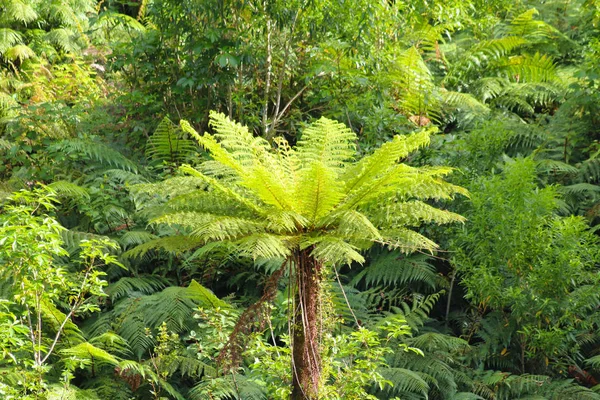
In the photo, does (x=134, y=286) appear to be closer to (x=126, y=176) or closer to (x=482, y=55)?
(x=126, y=176)

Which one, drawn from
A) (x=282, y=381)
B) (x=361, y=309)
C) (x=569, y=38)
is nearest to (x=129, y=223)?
(x=361, y=309)

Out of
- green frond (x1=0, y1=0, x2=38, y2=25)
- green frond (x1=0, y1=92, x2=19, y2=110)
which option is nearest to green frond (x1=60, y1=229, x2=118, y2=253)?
green frond (x1=0, y1=92, x2=19, y2=110)

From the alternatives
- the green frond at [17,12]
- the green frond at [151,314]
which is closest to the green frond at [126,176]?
the green frond at [151,314]

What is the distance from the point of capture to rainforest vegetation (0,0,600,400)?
3.83 m

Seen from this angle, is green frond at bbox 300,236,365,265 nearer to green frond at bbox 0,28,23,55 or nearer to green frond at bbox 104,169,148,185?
green frond at bbox 104,169,148,185

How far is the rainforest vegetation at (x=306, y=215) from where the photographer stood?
12.6ft

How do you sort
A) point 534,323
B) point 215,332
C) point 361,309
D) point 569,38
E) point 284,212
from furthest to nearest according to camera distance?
1. point 569,38
2. point 361,309
3. point 534,323
4. point 215,332
5. point 284,212

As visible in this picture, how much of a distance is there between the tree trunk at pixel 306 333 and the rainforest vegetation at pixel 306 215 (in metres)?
0.01

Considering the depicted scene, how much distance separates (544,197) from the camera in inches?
197

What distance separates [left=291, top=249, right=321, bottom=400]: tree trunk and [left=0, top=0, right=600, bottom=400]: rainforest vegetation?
0.04 ft

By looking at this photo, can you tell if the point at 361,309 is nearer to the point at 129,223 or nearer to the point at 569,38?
the point at 129,223

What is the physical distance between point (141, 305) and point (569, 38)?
645 cm

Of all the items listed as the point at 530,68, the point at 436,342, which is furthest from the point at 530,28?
the point at 436,342

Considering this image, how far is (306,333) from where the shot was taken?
374 centimetres
